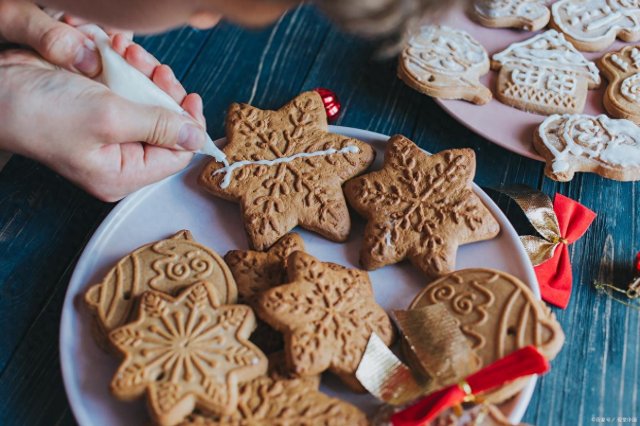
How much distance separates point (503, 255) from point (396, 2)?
0.59 m

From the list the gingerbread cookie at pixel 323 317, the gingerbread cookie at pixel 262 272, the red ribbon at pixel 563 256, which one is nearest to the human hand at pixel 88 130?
the gingerbread cookie at pixel 262 272

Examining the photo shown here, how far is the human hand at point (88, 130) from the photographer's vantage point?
1.23 metres

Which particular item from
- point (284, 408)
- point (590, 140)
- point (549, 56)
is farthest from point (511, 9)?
point (284, 408)

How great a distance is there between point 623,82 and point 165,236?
1.10 metres

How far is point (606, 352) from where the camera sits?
1252 millimetres

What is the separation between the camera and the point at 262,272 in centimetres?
120

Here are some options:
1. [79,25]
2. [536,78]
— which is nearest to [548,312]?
[536,78]

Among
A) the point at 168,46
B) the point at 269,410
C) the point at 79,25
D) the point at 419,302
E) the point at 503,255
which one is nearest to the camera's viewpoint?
the point at 269,410

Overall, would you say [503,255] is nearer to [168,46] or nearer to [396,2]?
[396,2]

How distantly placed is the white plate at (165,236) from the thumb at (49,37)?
28 cm

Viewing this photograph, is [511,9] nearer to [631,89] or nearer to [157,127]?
[631,89]

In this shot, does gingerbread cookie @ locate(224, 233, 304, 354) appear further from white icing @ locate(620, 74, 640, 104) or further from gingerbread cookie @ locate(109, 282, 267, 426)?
white icing @ locate(620, 74, 640, 104)

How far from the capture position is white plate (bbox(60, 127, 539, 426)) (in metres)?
1.06

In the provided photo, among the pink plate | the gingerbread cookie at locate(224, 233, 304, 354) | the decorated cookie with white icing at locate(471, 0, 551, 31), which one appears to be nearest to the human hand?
the gingerbread cookie at locate(224, 233, 304, 354)
